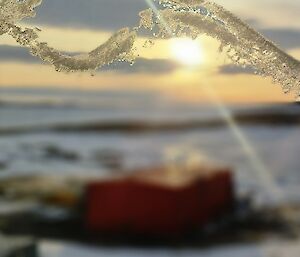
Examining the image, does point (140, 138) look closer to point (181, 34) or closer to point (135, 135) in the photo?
point (135, 135)

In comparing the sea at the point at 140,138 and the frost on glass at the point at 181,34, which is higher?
the frost on glass at the point at 181,34

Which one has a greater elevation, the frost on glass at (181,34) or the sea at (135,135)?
the frost on glass at (181,34)

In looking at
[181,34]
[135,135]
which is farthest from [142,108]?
[181,34]

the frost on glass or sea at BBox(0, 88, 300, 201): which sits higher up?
the frost on glass

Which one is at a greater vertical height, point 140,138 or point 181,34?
point 181,34
